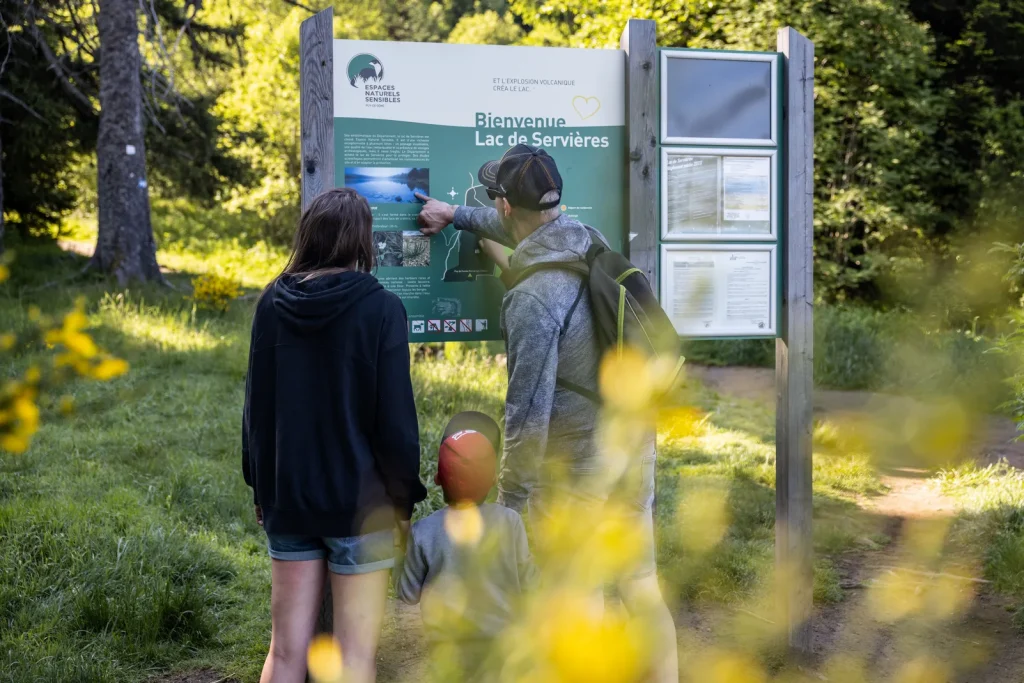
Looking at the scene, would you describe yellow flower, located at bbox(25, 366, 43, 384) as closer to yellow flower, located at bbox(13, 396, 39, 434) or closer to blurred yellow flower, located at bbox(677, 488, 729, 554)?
yellow flower, located at bbox(13, 396, 39, 434)

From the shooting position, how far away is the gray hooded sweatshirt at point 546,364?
3229 mm

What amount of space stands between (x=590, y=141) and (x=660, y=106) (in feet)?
1.14

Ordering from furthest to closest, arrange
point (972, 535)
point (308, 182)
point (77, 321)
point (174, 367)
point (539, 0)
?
point (539, 0), point (174, 367), point (972, 535), point (308, 182), point (77, 321)

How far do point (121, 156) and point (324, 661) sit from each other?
11776 mm

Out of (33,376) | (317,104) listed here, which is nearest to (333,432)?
(33,376)

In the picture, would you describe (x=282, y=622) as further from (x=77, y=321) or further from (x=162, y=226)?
(x=162, y=226)

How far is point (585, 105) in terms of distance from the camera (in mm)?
4336

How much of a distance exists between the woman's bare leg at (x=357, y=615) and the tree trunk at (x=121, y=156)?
1141 centimetres

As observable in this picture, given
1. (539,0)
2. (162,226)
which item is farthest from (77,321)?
(162,226)

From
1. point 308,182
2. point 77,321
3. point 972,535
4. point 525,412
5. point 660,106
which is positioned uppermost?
point 660,106

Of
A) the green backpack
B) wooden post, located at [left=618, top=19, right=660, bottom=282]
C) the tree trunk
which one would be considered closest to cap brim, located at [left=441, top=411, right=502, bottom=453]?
the green backpack

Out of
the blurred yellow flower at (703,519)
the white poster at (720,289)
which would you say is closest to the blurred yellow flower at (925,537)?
the blurred yellow flower at (703,519)

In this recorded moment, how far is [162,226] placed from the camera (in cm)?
3100

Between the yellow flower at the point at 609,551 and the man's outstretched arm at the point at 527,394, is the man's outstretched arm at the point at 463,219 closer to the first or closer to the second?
the man's outstretched arm at the point at 527,394
